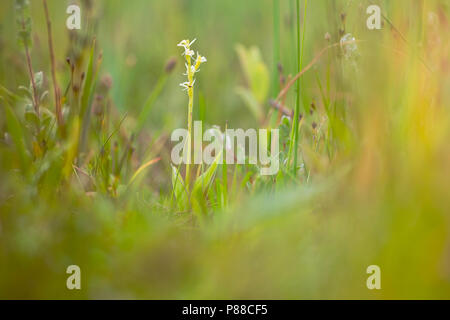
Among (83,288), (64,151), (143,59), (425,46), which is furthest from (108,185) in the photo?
(143,59)

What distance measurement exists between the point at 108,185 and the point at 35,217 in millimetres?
383

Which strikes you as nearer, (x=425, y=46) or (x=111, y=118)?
(x=425, y=46)

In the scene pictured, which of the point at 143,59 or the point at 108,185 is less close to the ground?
the point at 143,59

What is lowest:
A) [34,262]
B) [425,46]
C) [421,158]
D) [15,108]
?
[34,262]

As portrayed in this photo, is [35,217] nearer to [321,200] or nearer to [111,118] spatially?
[321,200]

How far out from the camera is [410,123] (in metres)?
1.04

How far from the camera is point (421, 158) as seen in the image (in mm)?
936

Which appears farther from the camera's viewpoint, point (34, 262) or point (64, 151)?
point (64, 151)

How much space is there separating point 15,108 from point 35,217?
65 centimetres
